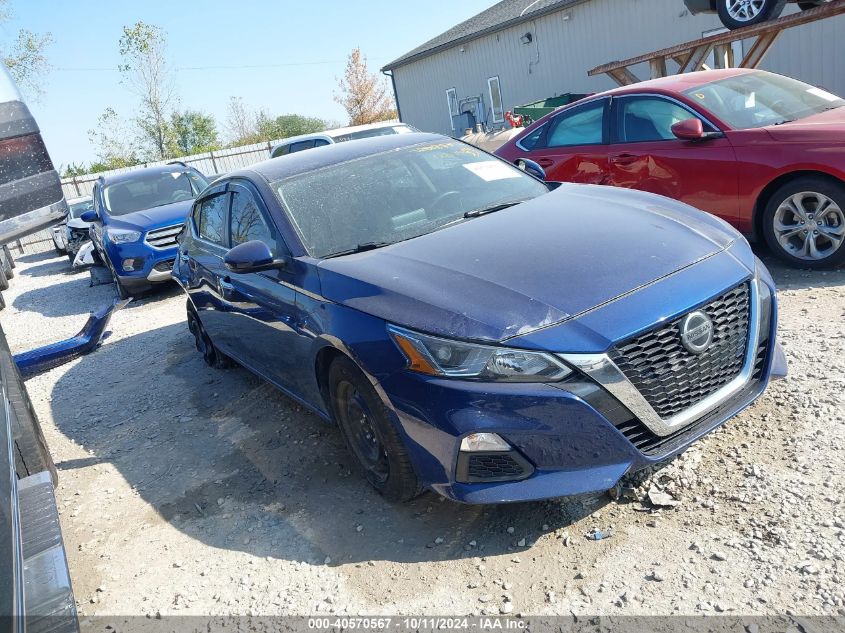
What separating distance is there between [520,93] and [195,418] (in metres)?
16.4

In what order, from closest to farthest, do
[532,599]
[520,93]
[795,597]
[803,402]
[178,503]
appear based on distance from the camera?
[795,597] < [532,599] < [803,402] < [178,503] < [520,93]

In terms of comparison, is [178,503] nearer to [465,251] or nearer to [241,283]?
[241,283]

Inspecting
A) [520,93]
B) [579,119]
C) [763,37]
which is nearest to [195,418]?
[579,119]

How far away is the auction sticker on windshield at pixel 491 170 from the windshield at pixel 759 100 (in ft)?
7.63

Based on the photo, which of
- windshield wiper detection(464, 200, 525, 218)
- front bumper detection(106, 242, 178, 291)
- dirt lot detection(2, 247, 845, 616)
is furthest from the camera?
front bumper detection(106, 242, 178, 291)

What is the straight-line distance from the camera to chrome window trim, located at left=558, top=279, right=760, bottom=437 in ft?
8.16

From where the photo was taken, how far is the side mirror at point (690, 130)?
551 centimetres

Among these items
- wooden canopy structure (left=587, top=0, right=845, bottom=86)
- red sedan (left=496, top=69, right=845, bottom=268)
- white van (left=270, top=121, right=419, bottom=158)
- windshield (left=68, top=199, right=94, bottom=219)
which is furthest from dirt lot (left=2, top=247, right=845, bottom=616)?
windshield (left=68, top=199, right=94, bottom=219)

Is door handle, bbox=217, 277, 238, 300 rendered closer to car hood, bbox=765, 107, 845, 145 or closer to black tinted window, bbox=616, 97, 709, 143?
black tinted window, bbox=616, 97, 709, 143

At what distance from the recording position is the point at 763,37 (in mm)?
8695

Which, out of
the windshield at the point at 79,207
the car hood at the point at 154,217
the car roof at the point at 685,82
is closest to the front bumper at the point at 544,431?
the car roof at the point at 685,82

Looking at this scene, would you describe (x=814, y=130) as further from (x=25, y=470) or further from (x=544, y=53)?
(x=544, y=53)

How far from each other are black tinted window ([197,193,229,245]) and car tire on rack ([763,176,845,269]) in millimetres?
4096

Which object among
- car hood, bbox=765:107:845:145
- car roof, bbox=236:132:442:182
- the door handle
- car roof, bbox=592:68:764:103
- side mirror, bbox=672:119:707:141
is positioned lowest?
the door handle
